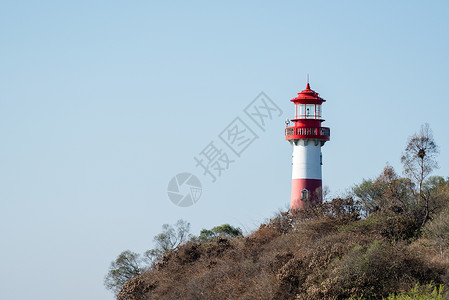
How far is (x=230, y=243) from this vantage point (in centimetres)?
2762

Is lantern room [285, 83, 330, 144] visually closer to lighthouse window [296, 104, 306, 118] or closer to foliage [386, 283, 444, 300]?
lighthouse window [296, 104, 306, 118]

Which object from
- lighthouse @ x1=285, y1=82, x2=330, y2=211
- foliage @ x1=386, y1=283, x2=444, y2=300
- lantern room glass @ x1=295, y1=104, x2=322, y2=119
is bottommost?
foliage @ x1=386, y1=283, x2=444, y2=300

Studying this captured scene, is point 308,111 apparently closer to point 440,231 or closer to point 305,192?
point 305,192

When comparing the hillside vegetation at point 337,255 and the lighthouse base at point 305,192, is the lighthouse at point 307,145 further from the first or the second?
the hillside vegetation at point 337,255

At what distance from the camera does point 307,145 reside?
1281 inches

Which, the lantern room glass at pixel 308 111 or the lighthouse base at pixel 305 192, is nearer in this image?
the lighthouse base at pixel 305 192

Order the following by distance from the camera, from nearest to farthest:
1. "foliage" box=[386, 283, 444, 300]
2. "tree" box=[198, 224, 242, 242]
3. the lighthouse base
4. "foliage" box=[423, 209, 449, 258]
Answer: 1. "foliage" box=[386, 283, 444, 300]
2. "foliage" box=[423, 209, 449, 258]
3. the lighthouse base
4. "tree" box=[198, 224, 242, 242]

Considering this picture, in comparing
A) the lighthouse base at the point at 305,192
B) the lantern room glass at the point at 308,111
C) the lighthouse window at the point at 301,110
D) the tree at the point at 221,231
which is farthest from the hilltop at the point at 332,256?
the tree at the point at 221,231

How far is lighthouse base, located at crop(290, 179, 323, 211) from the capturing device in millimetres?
31391

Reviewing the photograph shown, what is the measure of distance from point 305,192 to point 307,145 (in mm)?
2261

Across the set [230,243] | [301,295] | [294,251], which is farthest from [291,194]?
[301,295]

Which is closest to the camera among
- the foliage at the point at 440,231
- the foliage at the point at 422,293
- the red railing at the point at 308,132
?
the foliage at the point at 422,293

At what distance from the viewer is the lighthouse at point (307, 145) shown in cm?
3183

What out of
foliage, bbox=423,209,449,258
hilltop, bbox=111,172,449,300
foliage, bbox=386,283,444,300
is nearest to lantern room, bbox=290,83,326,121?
hilltop, bbox=111,172,449,300
